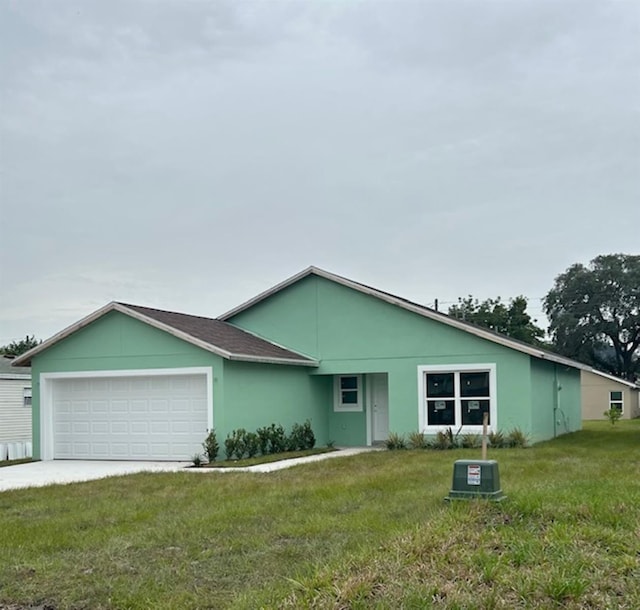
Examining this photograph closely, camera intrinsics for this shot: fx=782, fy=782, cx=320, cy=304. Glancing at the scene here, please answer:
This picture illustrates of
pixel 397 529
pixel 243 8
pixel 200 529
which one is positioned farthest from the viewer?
pixel 243 8

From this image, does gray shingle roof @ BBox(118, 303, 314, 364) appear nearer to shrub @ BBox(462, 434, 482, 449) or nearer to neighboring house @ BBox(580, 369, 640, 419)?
shrub @ BBox(462, 434, 482, 449)

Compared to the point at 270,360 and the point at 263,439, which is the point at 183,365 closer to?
the point at 270,360

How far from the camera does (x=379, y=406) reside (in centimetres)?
2200

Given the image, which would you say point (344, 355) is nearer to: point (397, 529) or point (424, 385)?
point (424, 385)

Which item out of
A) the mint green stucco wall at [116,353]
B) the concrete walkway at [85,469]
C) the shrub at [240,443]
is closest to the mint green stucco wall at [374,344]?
the concrete walkway at [85,469]

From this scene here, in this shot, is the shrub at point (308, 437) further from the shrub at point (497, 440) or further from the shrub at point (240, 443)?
the shrub at point (497, 440)

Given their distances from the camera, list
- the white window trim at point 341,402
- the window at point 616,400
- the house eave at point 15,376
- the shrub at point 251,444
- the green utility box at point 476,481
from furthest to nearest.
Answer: the window at point 616,400 → the house eave at point 15,376 → the white window trim at point 341,402 → the shrub at point 251,444 → the green utility box at point 476,481

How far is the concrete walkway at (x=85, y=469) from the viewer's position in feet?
48.1

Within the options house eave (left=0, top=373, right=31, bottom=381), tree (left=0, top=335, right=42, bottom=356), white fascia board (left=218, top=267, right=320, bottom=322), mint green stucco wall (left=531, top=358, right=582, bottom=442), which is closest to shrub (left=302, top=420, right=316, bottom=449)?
white fascia board (left=218, top=267, right=320, bottom=322)

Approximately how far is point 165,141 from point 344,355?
733 cm

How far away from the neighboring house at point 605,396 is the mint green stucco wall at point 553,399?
18525 mm

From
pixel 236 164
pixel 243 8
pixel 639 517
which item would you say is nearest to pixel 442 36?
pixel 243 8

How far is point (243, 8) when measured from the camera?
502 inches

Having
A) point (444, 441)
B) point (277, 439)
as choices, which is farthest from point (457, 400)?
point (277, 439)
